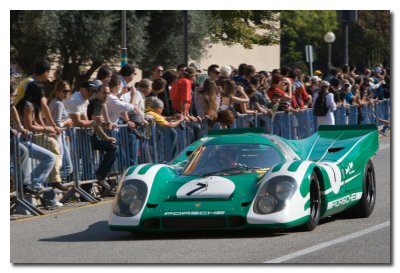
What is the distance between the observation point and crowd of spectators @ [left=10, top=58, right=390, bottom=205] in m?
14.4

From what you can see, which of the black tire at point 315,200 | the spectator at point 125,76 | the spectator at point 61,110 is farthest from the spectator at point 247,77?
the black tire at point 315,200

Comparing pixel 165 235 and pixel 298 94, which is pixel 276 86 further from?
pixel 165 235

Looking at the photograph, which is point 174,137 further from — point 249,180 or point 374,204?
point 249,180

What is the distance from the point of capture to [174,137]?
1773 centimetres

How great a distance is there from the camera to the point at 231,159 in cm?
1191

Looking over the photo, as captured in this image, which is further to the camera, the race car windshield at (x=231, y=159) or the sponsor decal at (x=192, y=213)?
the race car windshield at (x=231, y=159)

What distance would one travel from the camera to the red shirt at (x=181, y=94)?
59.3 ft

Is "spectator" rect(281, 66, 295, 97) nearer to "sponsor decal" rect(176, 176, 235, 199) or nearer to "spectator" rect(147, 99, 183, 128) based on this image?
"spectator" rect(147, 99, 183, 128)

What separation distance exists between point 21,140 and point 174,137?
4.17m

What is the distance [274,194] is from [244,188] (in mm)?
312

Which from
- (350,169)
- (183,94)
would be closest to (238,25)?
(183,94)

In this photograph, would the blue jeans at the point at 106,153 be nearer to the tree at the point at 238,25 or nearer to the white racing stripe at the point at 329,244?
the white racing stripe at the point at 329,244

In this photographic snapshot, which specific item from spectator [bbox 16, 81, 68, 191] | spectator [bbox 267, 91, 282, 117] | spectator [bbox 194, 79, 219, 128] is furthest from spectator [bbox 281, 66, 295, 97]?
spectator [bbox 16, 81, 68, 191]
